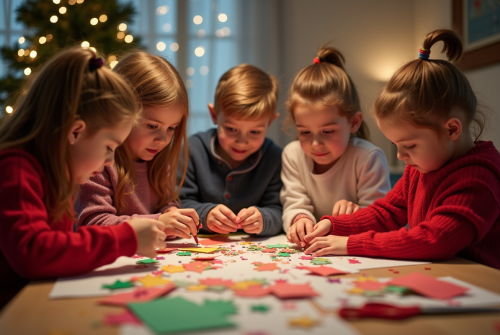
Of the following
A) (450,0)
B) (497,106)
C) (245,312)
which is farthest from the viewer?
(450,0)

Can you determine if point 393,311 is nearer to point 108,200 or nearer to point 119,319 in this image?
point 119,319

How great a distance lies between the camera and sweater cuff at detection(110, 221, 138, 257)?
3.21ft

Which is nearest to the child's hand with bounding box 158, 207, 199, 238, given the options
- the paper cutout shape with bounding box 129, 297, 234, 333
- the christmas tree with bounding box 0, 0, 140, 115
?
the paper cutout shape with bounding box 129, 297, 234, 333

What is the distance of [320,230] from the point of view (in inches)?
52.1

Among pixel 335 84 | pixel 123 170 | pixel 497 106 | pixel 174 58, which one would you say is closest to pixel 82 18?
pixel 174 58

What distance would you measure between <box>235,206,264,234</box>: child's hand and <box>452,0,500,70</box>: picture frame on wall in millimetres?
1978

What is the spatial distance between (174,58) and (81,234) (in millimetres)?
3158

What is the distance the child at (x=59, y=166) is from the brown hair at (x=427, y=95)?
709 mm

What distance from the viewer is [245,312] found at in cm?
71

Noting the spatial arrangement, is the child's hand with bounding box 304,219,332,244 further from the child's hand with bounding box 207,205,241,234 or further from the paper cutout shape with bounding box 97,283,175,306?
the paper cutout shape with bounding box 97,283,175,306

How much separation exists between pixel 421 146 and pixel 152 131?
2.81 ft

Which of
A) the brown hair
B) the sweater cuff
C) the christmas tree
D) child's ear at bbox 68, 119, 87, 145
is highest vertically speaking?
the christmas tree

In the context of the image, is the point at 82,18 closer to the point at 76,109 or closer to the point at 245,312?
the point at 76,109

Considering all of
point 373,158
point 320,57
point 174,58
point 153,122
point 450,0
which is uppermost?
point 450,0
